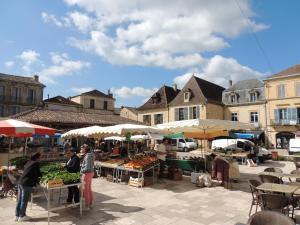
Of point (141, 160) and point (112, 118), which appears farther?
point (112, 118)

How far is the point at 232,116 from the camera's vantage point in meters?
39.2

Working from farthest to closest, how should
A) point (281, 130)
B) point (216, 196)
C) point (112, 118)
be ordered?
point (281, 130)
point (112, 118)
point (216, 196)

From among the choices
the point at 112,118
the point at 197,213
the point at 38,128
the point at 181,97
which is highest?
the point at 181,97

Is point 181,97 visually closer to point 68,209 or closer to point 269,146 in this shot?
point 269,146

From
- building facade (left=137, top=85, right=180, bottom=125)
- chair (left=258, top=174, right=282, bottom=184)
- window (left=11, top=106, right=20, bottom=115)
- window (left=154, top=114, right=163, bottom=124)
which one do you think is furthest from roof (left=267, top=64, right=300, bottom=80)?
window (left=11, top=106, right=20, bottom=115)

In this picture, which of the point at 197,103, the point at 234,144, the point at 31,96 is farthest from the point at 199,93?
the point at 31,96

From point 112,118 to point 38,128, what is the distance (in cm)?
1955

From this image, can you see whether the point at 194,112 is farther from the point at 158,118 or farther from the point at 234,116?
the point at 158,118

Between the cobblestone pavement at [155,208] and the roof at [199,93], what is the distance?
29.1 meters

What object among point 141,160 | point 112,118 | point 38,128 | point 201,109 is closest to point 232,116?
point 201,109

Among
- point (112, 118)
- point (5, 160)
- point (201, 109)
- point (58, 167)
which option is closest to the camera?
point (58, 167)

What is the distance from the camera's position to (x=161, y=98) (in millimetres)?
45312

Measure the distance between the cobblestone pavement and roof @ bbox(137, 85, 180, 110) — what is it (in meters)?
34.1

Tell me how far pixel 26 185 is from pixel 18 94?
138ft
